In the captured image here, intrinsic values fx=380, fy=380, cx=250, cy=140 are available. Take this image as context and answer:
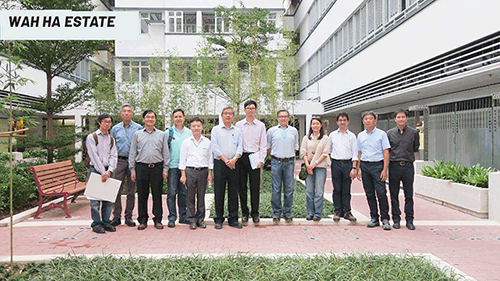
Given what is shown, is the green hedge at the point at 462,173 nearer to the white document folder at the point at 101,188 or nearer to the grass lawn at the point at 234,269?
the grass lawn at the point at 234,269

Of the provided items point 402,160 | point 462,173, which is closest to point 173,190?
point 402,160

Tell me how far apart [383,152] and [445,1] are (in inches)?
240

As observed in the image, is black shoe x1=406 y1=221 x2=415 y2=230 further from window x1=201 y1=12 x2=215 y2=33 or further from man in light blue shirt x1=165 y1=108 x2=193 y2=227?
window x1=201 y1=12 x2=215 y2=33

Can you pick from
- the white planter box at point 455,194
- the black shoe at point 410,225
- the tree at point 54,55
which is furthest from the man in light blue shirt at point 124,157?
the white planter box at point 455,194

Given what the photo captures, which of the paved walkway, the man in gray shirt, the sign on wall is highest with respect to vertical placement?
the sign on wall

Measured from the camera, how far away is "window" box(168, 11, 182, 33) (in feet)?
86.0

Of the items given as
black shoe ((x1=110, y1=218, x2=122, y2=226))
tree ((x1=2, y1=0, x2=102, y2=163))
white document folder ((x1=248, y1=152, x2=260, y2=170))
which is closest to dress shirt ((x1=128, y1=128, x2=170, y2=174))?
black shoe ((x1=110, y1=218, x2=122, y2=226))

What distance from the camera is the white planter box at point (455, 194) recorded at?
775cm

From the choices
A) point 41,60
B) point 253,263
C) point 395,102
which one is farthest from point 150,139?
point 395,102

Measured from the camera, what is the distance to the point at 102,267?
173 inches

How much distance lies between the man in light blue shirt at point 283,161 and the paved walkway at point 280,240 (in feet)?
1.12

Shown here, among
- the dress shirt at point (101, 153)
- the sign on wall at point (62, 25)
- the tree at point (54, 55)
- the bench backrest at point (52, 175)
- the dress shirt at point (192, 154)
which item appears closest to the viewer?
the sign on wall at point (62, 25)

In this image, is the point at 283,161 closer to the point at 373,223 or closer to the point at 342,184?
the point at 342,184

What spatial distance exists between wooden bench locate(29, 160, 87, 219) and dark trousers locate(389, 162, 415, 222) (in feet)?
20.9
